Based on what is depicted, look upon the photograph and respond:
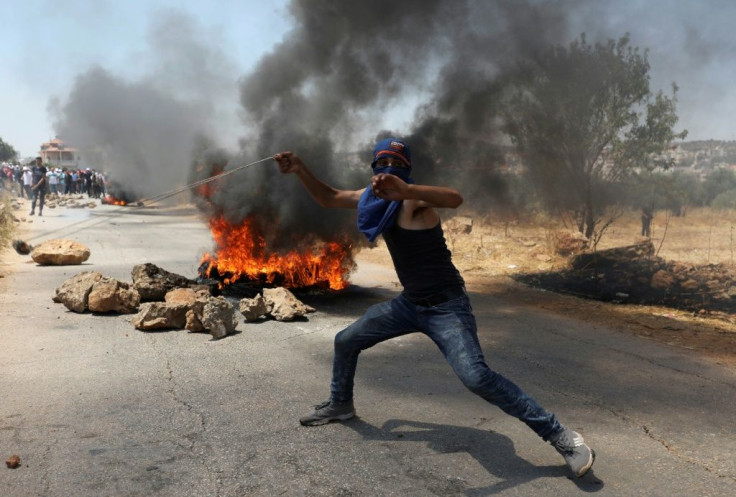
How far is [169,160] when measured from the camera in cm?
1444

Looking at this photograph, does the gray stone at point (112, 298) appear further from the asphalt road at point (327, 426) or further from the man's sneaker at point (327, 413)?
the man's sneaker at point (327, 413)

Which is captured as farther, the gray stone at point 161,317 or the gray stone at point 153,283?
the gray stone at point 153,283

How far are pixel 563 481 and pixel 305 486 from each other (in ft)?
4.06

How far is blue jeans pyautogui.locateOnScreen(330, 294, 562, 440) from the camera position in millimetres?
2902

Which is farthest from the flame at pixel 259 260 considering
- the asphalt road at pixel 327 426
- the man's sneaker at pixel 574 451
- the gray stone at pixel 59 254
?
the man's sneaker at pixel 574 451

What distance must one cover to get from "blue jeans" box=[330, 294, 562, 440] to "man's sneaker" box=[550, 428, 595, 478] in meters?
0.05

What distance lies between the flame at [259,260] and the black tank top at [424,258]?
195 inches

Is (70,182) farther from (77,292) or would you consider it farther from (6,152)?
(6,152)

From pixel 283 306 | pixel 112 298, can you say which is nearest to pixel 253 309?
pixel 283 306

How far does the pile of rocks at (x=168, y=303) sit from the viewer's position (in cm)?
567

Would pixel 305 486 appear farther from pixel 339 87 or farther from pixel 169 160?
pixel 169 160

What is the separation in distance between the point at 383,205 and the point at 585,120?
9.72m

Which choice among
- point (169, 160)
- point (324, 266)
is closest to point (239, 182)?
point (324, 266)

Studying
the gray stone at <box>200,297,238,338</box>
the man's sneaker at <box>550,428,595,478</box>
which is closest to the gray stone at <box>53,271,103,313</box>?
the gray stone at <box>200,297,238,338</box>
